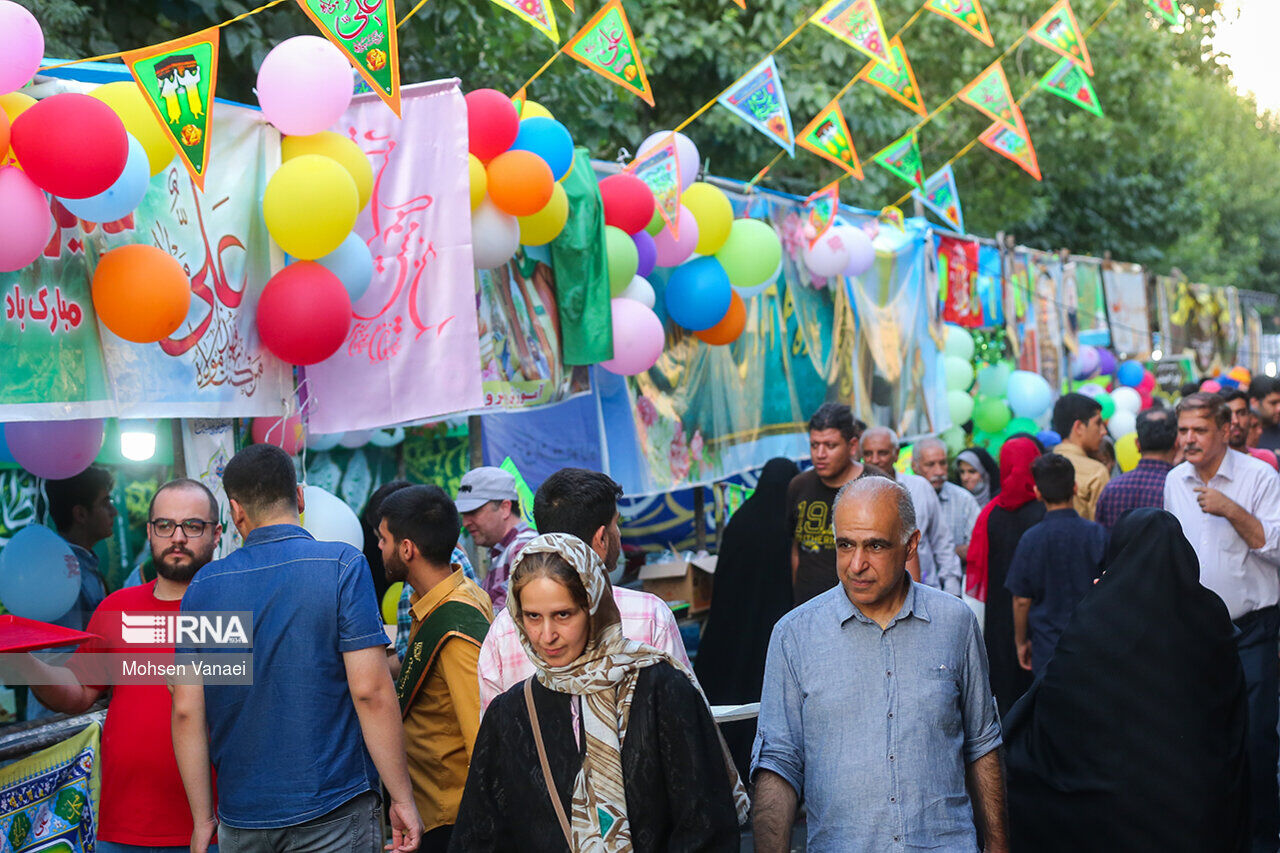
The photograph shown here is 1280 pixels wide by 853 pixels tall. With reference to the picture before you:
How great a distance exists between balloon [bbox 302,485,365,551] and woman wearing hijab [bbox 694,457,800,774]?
101 inches

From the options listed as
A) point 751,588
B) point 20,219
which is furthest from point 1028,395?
point 20,219

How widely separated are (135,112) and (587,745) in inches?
111

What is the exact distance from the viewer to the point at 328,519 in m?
5.21

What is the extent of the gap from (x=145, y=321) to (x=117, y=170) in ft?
1.93

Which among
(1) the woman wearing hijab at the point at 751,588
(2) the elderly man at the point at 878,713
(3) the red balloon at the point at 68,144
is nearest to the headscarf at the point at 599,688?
(2) the elderly man at the point at 878,713

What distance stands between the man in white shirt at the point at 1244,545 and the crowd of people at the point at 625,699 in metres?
0.01

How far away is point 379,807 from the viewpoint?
3.67 meters

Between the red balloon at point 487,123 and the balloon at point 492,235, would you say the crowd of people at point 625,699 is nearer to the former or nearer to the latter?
the balloon at point 492,235

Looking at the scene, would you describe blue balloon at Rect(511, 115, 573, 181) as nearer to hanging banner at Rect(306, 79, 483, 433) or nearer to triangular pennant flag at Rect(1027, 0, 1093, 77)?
→ hanging banner at Rect(306, 79, 483, 433)

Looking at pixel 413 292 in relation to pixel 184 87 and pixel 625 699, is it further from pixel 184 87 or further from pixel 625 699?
pixel 625 699

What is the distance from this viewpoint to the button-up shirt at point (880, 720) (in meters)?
2.90

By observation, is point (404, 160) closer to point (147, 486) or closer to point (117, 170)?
point (117, 170)

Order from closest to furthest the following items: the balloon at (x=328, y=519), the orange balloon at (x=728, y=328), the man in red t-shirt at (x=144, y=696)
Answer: the man in red t-shirt at (x=144, y=696), the balloon at (x=328, y=519), the orange balloon at (x=728, y=328)

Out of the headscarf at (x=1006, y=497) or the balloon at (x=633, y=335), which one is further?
the headscarf at (x=1006, y=497)
